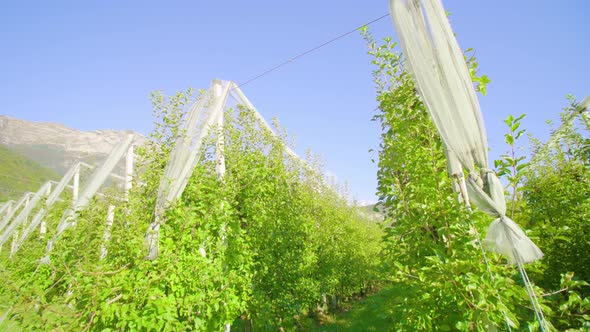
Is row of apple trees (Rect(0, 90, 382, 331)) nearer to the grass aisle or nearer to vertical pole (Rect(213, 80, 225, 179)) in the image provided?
vertical pole (Rect(213, 80, 225, 179))

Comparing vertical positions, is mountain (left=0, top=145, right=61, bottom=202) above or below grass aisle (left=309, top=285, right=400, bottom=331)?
above

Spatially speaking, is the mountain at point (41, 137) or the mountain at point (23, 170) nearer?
the mountain at point (23, 170)

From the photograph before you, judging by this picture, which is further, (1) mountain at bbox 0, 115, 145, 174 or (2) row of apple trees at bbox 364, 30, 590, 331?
(1) mountain at bbox 0, 115, 145, 174

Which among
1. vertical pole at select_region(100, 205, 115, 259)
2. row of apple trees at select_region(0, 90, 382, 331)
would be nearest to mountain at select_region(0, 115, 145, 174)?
row of apple trees at select_region(0, 90, 382, 331)

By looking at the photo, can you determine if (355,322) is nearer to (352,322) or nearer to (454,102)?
(352,322)

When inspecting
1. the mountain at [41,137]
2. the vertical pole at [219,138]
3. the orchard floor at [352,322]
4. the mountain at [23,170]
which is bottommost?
the orchard floor at [352,322]

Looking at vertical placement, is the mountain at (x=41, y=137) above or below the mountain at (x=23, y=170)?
above

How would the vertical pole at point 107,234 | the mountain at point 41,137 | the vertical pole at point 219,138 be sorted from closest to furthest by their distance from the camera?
1. the vertical pole at point 107,234
2. the vertical pole at point 219,138
3. the mountain at point 41,137

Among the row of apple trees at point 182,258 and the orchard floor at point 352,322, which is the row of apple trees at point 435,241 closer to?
the row of apple trees at point 182,258

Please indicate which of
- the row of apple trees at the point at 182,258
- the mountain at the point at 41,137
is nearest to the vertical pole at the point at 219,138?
the row of apple trees at the point at 182,258

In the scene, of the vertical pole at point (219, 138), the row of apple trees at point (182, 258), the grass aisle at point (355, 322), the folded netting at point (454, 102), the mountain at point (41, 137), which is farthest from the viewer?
the mountain at point (41, 137)

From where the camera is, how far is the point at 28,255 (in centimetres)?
443

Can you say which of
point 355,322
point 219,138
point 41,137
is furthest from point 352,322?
point 41,137

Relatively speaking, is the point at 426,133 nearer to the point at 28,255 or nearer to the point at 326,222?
the point at 28,255
